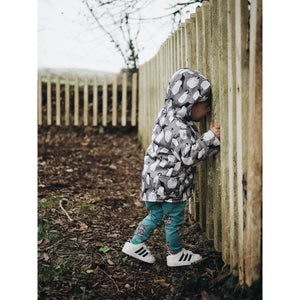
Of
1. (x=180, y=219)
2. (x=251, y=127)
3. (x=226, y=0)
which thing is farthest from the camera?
(x=180, y=219)

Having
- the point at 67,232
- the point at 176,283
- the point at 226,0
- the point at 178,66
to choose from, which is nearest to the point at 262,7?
the point at 226,0

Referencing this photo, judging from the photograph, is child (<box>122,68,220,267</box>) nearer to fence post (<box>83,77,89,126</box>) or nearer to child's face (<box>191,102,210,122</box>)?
child's face (<box>191,102,210,122</box>)

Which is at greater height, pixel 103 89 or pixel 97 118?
pixel 103 89

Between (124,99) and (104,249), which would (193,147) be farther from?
(124,99)

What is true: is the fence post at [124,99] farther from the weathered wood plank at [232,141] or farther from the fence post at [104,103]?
the weathered wood plank at [232,141]

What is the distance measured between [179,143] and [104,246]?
4.19ft

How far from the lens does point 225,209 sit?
2400mm

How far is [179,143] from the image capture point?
245 cm

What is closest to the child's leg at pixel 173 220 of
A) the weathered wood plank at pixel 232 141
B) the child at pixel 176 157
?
the child at pixel 176 157

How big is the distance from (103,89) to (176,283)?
6.30m

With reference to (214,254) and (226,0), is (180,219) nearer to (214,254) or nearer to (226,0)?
(214,254)

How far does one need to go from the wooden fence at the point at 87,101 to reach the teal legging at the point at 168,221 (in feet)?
17.8

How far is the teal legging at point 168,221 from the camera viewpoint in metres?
2.61

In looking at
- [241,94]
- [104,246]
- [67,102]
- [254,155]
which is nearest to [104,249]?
[104,246]
